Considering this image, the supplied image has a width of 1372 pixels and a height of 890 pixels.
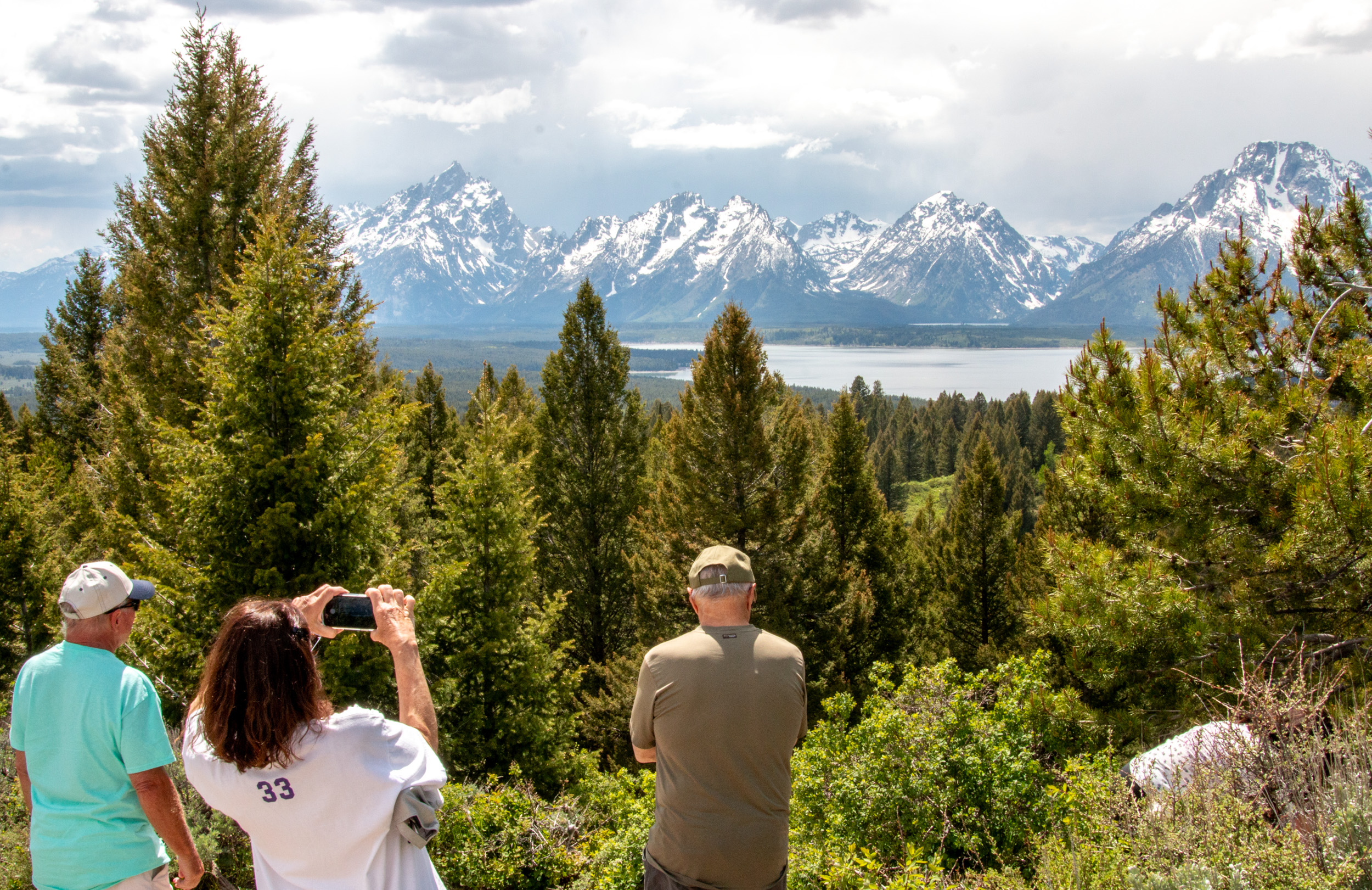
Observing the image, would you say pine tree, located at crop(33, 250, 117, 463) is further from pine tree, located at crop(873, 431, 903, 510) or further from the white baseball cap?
pine tree, located at crop(873, 431, 903, 510)

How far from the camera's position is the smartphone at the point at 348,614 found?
2887mm

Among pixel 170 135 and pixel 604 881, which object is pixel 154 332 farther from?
pixel 604 881

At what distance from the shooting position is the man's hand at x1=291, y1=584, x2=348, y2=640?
111 inches

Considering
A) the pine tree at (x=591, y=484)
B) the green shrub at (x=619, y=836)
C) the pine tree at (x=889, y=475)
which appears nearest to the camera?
the green shrub at (x=619, y=836)

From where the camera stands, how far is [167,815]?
344cm

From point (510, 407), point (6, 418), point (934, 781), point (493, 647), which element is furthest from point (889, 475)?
point (934, 781)

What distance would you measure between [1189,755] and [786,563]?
836 cm

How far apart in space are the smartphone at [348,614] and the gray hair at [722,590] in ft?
4.66

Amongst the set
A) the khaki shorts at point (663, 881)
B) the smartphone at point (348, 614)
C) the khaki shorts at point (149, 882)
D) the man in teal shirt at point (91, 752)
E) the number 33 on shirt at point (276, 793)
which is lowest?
the khaki shorts at point (149, 882)

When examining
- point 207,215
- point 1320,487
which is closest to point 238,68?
point 207,215

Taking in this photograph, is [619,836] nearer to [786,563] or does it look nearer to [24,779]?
[24,779]

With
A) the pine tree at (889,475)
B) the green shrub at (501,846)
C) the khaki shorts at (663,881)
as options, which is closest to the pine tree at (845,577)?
the green shrub at (501,846)

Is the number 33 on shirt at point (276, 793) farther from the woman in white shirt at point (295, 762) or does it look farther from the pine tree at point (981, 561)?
the pine tree at point (981, 561)

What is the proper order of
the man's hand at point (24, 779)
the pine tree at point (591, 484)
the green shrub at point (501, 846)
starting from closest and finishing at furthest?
the man's hand at point (24, 779) → the green shrub at point (501, 846) → the pine tree at point (591, 484)
